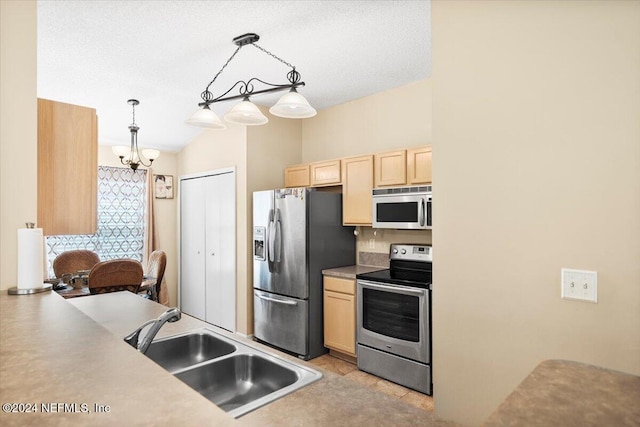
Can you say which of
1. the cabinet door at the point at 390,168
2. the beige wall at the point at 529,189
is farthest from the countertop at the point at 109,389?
the cabinet door at the point at 390,168

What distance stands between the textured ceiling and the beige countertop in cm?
186

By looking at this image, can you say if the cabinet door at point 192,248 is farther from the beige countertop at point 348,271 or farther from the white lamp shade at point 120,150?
the beige countertop at point 348,271

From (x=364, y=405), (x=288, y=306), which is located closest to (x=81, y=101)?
(x=288, y=306)

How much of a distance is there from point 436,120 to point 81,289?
3.38 metres

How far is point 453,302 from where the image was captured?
5.74 ft

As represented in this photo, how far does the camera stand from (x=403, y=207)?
10.4ft

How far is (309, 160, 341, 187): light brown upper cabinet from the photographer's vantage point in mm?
3859

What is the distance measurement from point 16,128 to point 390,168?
2.69 m

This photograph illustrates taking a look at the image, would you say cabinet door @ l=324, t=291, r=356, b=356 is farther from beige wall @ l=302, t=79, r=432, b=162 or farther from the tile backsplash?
beige wall @ l=302, t=79, r=432, b=162

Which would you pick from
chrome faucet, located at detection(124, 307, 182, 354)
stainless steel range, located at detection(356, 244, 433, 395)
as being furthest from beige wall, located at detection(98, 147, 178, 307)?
chrome faucet, located at detection(124, 307, 182, 354)

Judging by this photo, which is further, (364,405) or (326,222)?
(326,222)

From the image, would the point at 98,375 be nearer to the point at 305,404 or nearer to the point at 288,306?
the point at 305,404

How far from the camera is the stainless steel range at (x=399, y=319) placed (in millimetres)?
2834

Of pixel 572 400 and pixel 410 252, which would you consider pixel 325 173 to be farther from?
pixel 572 400
